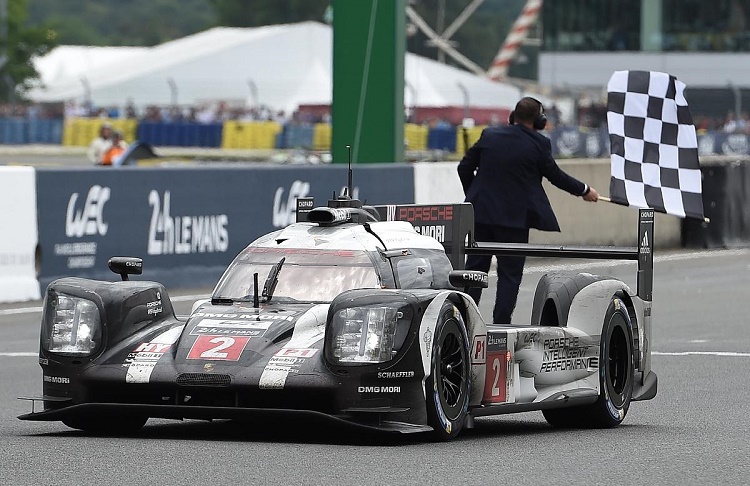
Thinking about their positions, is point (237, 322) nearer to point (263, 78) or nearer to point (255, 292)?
point (255, 292)

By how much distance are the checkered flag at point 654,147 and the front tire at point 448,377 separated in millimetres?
3267

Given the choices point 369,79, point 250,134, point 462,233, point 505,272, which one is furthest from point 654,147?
point 250,134

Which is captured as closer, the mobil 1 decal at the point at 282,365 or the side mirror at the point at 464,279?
the mobil 1 decal at the point at 282,365

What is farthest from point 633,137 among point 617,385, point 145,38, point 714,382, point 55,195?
point 145,38

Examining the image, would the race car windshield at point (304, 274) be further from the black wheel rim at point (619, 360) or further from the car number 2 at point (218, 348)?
the black wheel rim at point (619, 360)

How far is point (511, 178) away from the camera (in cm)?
1145

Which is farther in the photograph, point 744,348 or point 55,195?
point 55,195

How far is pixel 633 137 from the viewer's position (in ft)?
36.9

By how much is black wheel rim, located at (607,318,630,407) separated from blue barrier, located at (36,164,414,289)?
8.49 meters

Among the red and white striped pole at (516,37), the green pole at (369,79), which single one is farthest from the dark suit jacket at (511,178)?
the red and white striped pole at (516,37)

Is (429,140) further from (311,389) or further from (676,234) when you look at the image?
(311,389)

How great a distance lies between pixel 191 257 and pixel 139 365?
1046 centimetres

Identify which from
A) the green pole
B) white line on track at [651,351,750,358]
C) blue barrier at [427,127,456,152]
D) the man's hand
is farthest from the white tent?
the man's hand

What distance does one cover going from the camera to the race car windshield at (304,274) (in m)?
8.30
